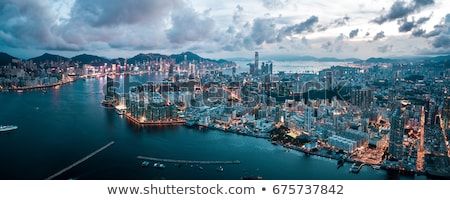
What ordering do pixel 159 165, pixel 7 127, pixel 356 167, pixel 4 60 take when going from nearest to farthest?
pixel 159 165
pixel 356 167
pixel 7 127
pixel 4 60

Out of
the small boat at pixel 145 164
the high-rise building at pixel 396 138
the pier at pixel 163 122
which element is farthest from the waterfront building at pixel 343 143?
the pier at pixel 163 122

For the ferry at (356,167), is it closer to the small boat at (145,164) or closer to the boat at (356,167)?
the boat at (356,167)

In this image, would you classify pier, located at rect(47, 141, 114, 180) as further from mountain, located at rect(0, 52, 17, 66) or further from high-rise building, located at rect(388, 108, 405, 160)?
mountain, located at rect(0, 52, 17, 66)

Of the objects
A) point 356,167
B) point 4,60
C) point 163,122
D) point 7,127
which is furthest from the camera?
point 4,60

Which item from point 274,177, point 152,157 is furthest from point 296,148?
point 152,157

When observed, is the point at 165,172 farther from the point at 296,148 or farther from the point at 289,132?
the point at 289,132

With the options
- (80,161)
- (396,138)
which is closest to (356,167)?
(396,138)

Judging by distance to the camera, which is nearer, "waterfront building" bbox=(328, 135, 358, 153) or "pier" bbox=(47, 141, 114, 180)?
"pier" bbox=(47, 141, 114, 180)

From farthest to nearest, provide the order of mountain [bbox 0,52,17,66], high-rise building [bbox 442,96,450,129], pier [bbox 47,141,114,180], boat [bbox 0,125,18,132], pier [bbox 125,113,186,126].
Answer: mountain [bbox 0,52,17,66], pier [bbox 125,113,186,126], high-rise building [bbox 442,96,450,129], boat [bbox 0,125,18,132], pier [bbox 47,141,114,180]

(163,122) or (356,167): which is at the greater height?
(163,122)

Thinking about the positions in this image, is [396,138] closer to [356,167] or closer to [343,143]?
[343,143]

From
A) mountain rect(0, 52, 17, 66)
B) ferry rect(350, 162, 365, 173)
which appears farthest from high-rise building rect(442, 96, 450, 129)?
mountain rect(0, 52, 17, 66)
